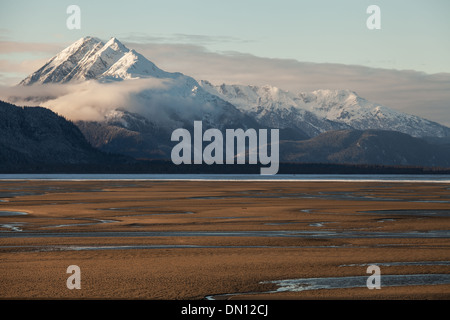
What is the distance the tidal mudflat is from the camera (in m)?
28.9

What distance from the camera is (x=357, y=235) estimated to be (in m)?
46.4

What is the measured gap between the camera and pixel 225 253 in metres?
38.2

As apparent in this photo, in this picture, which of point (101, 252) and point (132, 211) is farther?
point (132, 211)

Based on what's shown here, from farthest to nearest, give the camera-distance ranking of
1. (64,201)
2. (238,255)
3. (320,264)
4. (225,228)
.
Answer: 1. (64,201)
2. (225,228)
3. (238,255)
4. (320,264)

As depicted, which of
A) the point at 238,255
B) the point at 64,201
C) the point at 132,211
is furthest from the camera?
the point at 64,201

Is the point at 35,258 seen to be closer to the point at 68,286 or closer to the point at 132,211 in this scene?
the point at 68,286

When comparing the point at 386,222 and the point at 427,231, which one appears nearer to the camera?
the point at 427,231

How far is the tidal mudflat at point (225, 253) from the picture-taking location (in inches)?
1137
